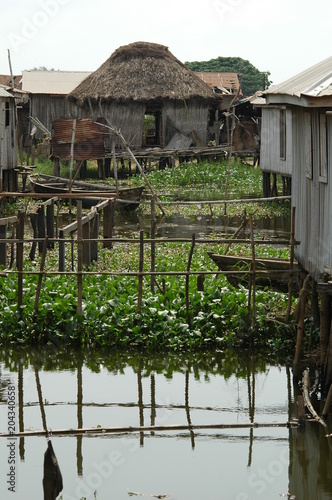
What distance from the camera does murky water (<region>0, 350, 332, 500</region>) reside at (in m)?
7.14

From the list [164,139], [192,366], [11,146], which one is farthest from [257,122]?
[192,366]

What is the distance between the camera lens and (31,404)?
9070mm

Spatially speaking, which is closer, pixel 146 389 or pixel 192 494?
pixel 192 494

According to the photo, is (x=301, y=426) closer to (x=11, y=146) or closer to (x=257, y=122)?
(x=11, y=146)

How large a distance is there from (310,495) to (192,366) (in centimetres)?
342

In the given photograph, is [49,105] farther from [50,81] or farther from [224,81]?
[224,81]

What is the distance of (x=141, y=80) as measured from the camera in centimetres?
3178

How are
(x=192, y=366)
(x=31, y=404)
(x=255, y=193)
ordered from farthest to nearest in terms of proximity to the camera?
(x=255, y=193) → (x=192, y=366) → (x=31, y=404)

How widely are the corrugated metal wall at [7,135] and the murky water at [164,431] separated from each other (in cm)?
1303

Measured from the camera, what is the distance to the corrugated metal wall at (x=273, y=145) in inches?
858

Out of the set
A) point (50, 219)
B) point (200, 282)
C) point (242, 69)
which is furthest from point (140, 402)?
point (242, 69)

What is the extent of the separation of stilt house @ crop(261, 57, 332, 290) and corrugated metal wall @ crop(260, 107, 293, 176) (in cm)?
1063

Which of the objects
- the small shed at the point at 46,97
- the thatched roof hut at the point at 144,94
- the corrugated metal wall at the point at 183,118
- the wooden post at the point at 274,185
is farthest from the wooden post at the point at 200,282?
the small shed at the point at 46,97

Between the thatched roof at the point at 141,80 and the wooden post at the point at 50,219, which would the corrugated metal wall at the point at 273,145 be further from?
the thatched roof at the point at 141,80
